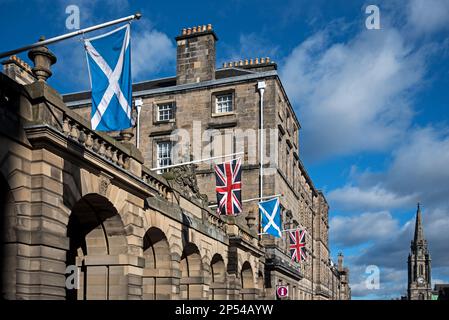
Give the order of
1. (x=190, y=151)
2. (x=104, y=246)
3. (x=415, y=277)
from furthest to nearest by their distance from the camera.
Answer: (x=415, y=277), (x=190, y=151), (x=104, y=246)

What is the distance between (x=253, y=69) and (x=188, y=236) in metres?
22.1

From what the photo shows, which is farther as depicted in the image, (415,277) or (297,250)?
(415,277)

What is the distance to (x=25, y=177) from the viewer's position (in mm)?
10805

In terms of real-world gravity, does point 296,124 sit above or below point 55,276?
above

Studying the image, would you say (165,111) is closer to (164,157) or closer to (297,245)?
(164,157)

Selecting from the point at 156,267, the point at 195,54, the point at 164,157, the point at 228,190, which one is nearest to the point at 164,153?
the point at 164,157

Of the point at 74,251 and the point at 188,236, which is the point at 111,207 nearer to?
the point at 74,251

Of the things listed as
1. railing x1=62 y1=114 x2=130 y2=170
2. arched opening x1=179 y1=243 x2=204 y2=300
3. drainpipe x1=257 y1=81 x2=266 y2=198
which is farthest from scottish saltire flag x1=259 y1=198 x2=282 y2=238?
railing x1=62 y1=114 x2=130 y2=170

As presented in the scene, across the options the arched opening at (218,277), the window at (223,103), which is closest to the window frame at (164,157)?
the window at (223,103)

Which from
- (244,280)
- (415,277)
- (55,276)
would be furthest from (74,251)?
(415,277)

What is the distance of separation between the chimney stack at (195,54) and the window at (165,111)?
5.59ft

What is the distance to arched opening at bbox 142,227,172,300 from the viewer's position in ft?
57.1
